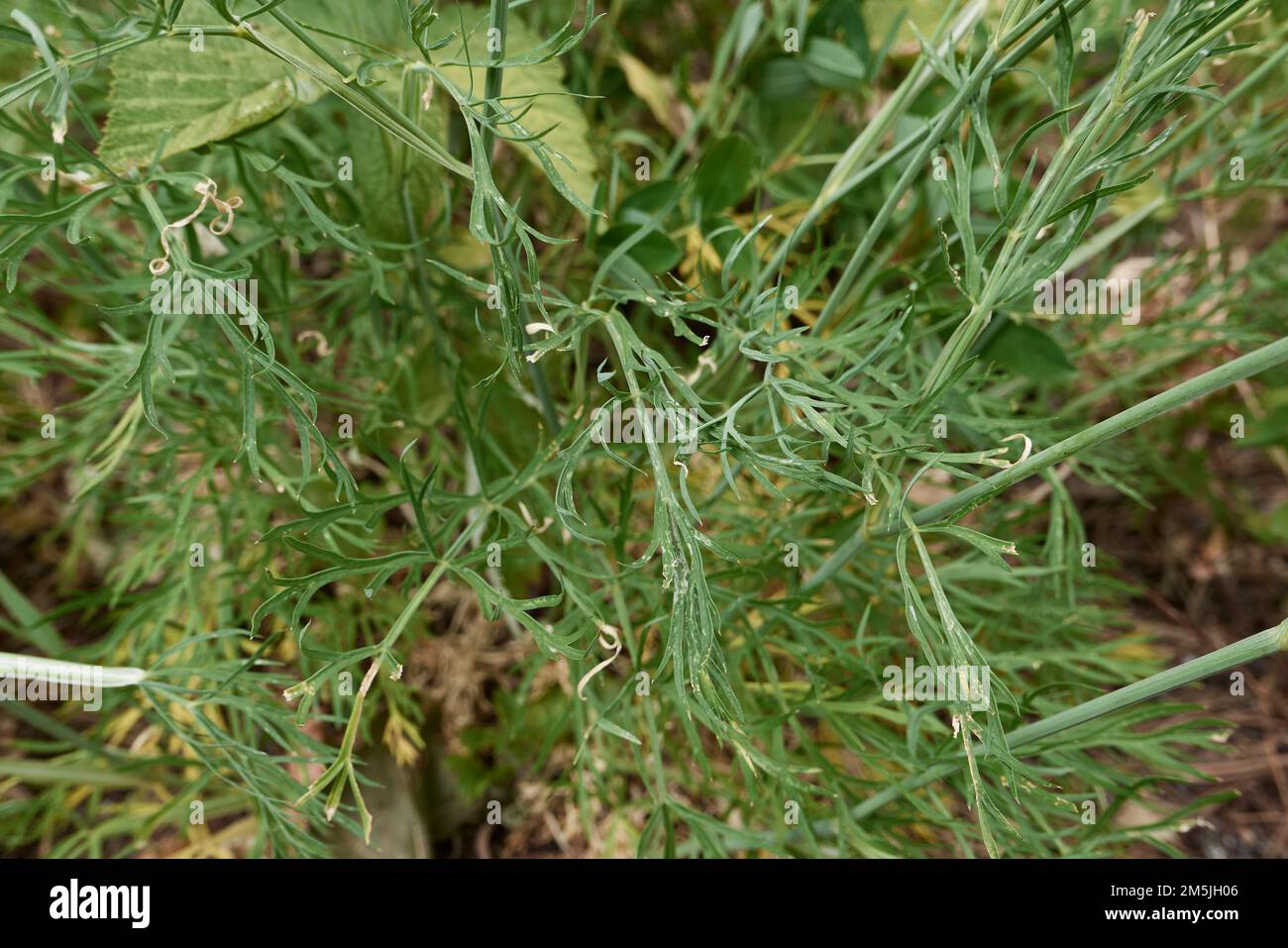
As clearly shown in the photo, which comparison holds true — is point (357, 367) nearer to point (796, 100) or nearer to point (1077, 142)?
point (796, 100)

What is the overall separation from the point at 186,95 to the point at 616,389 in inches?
16.5

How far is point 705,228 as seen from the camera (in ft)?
2.98

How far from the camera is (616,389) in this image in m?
0.86

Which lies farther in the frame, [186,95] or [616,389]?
[616,389]

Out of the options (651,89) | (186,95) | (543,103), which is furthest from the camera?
(651,89)

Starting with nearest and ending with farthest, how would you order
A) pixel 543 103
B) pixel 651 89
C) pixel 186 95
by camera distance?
pixel 186 95 < pixel 543 103 < pixel 651 89

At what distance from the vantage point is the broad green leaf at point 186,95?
2.20ft

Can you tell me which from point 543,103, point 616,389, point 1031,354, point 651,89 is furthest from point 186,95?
point 1031,354

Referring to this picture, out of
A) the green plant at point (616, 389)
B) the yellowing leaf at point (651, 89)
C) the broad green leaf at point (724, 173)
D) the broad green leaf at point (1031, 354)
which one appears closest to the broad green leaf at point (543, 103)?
the green plant at point (616, 389)

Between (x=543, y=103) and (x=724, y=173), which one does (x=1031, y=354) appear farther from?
(x=543, y=103)

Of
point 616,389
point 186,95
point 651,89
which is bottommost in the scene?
point 616,389

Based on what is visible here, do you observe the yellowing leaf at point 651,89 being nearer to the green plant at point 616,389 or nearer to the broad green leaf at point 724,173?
the green plant at point 616,389

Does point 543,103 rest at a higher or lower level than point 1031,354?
higher

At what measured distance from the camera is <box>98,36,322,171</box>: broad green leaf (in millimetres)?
671
